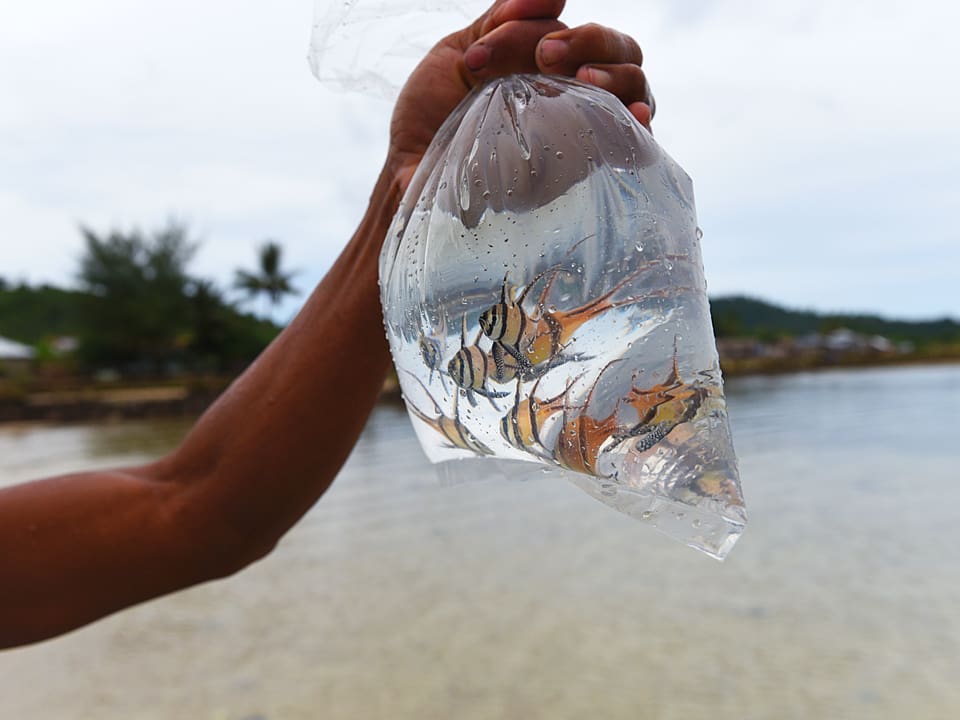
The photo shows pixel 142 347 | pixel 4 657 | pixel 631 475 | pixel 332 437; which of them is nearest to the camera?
pixel 631 475

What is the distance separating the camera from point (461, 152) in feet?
2.00

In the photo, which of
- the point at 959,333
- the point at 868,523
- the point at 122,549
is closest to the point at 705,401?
the point at 122,549

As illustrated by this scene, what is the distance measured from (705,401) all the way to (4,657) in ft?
15.8

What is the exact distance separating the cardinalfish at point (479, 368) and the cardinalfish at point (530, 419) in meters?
0.01

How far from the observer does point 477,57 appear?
2.02 ft

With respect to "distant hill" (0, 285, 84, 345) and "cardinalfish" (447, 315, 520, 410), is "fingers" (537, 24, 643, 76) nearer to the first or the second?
"cardinalfish" (447, 315, 520, 410)

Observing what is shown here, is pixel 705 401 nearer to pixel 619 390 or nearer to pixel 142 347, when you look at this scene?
pixel 619 390

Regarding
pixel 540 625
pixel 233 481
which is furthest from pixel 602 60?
pixel 540 625

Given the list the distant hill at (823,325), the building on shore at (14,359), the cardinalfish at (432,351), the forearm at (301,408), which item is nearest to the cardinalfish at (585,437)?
the cardinalfish at (432,351)

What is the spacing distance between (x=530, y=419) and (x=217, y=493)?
50cm

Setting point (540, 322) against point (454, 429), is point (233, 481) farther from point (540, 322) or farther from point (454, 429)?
point (540, 322)

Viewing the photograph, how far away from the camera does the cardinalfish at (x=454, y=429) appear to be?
0.59 meters

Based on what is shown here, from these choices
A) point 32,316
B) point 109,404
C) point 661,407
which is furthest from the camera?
point 32,316

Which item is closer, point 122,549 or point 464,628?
point 122,549
